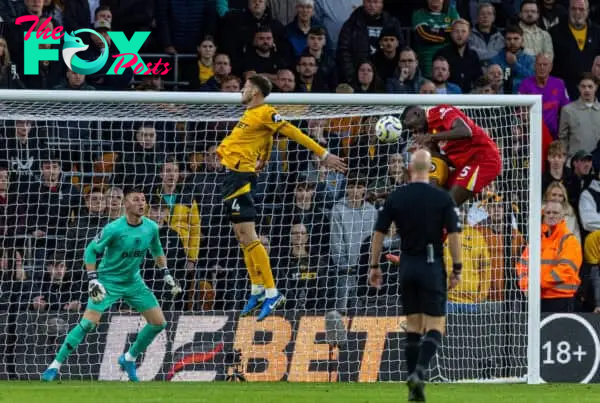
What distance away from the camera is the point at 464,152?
51.9ft

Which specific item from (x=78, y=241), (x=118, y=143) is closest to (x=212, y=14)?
(x=118, y=143)

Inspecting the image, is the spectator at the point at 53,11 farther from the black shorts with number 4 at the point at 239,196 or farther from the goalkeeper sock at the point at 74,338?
the black shorts with number 4 at the point at 239,196

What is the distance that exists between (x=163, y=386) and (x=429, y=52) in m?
7.70

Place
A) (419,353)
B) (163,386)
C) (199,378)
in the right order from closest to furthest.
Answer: (419,353), (163,386), (199,378)

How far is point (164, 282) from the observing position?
1767cm

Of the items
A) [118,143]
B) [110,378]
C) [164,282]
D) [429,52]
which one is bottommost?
[110,378]

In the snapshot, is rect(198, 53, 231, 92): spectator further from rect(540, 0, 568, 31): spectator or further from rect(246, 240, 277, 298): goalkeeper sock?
rect(540, 0, 568, 31): spectator

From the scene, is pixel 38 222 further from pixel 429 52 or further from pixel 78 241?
pixel 429 52

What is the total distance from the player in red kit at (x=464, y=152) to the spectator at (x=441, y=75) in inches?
148

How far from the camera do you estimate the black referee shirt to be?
41.2ft

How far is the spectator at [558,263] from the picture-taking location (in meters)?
17.7

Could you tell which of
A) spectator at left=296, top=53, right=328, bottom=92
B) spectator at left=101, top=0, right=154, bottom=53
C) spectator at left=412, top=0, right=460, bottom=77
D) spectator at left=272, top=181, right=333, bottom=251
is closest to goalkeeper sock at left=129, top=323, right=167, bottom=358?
spectator at left=272, top=181, right=333, bottom=251

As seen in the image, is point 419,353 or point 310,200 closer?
point 419,353

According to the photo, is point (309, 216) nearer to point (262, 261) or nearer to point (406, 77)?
point (262, 261)
